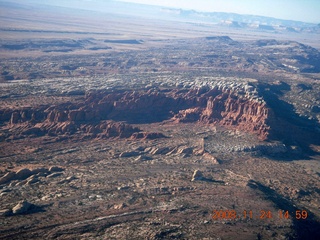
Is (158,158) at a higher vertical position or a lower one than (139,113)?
lower
